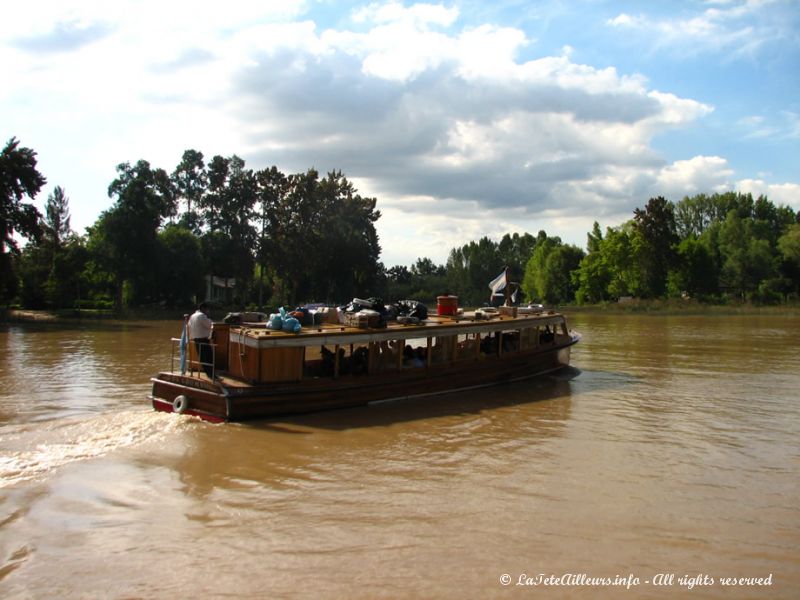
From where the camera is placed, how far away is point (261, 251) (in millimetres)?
57281

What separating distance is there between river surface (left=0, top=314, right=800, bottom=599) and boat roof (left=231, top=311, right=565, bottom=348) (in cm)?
147

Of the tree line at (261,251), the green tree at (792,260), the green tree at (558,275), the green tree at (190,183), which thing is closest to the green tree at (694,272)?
the tree line at (261,251)

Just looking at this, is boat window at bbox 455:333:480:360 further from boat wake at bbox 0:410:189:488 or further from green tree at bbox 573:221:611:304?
green tree at bbox 573:221:611:304

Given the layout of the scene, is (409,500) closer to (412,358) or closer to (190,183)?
(412,358)

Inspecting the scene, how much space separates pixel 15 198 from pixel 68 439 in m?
41.1

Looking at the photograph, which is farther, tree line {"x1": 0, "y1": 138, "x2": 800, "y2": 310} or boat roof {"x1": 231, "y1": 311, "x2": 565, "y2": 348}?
tree line {"x1": 0, "y1": 138, "x2": 800, "y2": 310}

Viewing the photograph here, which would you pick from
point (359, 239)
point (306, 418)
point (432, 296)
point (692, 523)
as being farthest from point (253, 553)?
point (432, 296)

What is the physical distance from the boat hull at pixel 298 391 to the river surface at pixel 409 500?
0.30 m

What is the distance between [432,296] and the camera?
104m

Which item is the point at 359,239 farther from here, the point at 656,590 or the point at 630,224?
the point at 656,590

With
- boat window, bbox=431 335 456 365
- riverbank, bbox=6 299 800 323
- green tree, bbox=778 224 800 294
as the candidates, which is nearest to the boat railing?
boat window, bbox=431 335 456 365

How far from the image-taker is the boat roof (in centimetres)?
1216

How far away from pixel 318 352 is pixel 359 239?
48.7 m

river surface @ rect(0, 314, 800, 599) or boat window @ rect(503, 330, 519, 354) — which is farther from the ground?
boat window @ rect(503, 330, 519, 354)
